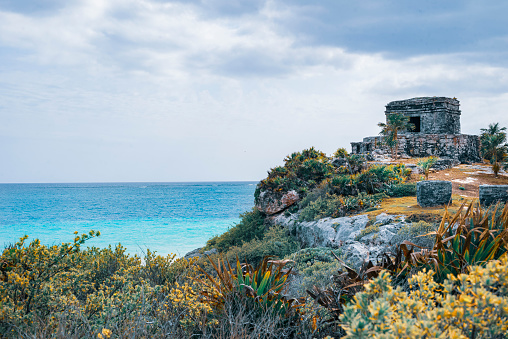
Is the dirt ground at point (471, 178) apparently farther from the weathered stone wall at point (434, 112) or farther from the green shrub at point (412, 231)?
the green shrub at point (412, 231)

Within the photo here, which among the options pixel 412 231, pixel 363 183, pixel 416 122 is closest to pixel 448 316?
pixel 412 231

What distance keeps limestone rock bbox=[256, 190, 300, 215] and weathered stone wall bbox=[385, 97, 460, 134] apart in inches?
730

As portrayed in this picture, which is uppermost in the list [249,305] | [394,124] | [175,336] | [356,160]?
[394,124]

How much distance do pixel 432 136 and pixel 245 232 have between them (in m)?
17.6

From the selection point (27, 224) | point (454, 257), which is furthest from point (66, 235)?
point (454, 257)

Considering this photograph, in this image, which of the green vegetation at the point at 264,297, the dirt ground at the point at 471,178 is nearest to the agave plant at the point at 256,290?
the green vegetation at the point at 264,297

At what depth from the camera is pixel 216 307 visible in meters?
3.55

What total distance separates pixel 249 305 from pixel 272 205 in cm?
879

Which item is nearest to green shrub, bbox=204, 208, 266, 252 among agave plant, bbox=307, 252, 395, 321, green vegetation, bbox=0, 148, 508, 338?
green vegetation, bbox=0, 148, 508, 338

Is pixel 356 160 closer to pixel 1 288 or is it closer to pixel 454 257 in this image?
pixel 454 257

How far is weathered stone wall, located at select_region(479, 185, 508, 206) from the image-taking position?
7.83 m

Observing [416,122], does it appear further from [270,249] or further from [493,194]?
[270,249]

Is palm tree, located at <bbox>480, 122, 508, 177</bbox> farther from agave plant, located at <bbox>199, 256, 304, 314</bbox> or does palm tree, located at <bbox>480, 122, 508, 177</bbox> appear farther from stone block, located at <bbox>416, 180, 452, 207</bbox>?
agave plant, located at <bbox>199, 256, 304, 314</bbox>

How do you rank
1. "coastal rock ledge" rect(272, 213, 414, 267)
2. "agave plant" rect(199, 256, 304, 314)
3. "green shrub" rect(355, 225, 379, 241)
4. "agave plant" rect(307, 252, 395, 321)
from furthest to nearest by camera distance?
1. "green shrub" rect(355, 225, 379, 241)
2. "coastal rock ledge" rect(272, 213, 414, 267)
3. "agave plant" rect(199, 256, 304, 314)
4. "agave plant" rect(307, 252, 395, 321)
